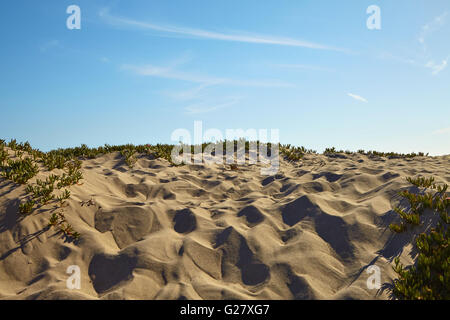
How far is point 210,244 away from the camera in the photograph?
4508mm

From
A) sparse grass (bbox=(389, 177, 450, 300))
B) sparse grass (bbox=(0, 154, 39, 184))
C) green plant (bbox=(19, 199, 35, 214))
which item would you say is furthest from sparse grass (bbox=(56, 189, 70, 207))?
sparse grass (bbox=(389, 177, 450, 300))

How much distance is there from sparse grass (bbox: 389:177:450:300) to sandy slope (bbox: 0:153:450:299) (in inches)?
7.4

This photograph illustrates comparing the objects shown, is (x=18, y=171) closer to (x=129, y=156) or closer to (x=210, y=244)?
(x=210, y=244)

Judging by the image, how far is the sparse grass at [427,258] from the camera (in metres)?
3.24

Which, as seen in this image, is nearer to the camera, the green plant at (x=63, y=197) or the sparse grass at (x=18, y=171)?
the green plant at (x=63, y=197)

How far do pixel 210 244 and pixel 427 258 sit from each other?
9.38 feet

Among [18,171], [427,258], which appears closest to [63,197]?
[18,171]

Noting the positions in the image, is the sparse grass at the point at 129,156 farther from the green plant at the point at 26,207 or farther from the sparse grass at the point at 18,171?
the green plant at the point at 26,207

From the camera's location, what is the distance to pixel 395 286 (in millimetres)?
3379

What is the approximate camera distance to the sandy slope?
3604mm

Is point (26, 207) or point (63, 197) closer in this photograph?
point (26, 207)

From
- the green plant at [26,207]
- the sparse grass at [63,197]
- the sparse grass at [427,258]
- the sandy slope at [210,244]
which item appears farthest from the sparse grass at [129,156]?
the sparse grass at [427,258]

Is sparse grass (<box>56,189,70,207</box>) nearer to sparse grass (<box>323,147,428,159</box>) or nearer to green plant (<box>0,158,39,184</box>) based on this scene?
green plant (<box>0,158,39,184</box>)

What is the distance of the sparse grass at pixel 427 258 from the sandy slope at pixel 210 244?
19 centimetres
